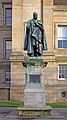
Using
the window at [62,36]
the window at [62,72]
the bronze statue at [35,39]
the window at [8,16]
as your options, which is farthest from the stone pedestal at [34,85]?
the window at [8,16]

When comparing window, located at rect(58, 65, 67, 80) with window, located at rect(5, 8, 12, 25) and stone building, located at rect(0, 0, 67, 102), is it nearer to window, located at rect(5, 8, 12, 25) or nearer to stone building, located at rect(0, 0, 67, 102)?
stone building, located at rect(0, 0, 67, 102)

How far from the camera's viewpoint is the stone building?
41969mm

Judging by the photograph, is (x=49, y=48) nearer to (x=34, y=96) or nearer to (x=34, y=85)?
→ (x=34, y=85)

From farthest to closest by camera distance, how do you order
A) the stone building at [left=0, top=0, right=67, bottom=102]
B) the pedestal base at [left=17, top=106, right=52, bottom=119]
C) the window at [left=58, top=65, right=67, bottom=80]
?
1. the window at [left=58, top=65, right=67, bottom=80]
2. the stone building at [left=0, top=0, right=67, bottom=102]
3. the pedestal base at [left=17, top=106, right=52, bottom=119]

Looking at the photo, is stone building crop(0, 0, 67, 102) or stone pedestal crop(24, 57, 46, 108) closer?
stone pedestal crop(24, 57, 46, 108)

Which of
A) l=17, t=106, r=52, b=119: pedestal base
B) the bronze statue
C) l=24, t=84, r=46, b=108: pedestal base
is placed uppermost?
the bronze statue

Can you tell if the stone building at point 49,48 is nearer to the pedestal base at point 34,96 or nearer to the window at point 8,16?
the window at point 8,16

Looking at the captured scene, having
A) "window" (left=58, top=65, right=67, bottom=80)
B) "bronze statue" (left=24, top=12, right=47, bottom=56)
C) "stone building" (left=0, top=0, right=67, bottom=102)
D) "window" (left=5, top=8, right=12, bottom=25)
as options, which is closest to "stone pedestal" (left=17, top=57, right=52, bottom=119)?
"bronze statue" (left=24, top=12, right=47, bottom=56)

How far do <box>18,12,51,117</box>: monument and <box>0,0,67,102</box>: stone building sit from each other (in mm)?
18552

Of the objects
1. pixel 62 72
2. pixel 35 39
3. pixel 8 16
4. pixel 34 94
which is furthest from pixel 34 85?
pixel 8 16

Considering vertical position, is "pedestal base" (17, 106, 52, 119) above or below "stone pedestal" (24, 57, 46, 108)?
below

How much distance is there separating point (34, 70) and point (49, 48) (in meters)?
20.0

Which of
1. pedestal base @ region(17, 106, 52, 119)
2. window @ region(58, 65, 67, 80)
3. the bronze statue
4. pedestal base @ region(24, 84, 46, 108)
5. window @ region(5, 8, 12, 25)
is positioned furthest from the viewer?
window @ region(5, 8, 12, 25)

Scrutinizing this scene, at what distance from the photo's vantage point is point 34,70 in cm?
2277
